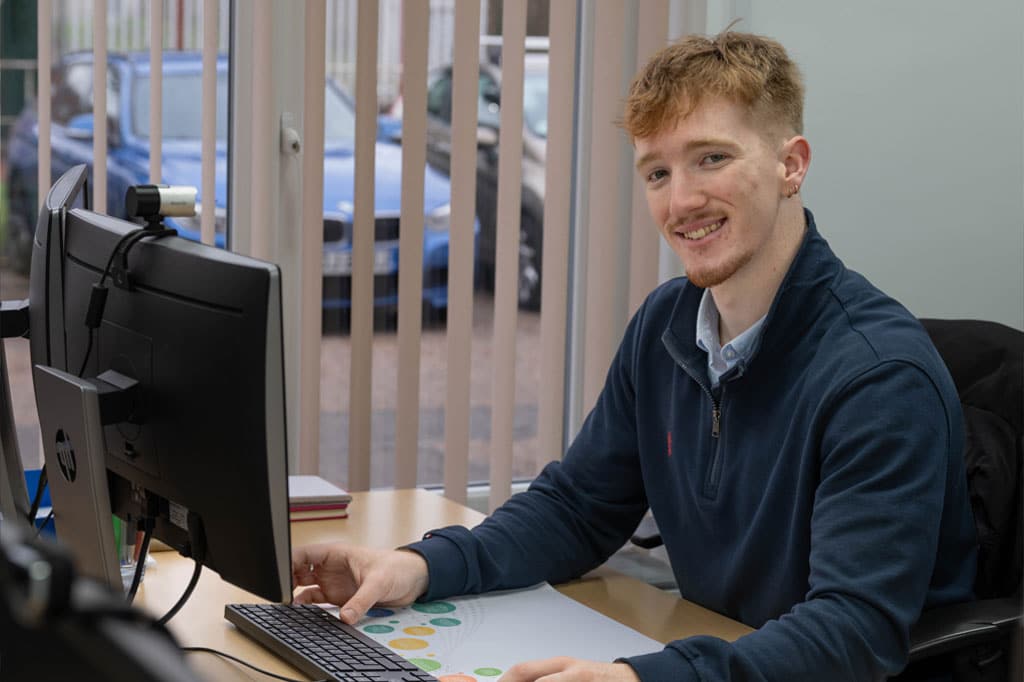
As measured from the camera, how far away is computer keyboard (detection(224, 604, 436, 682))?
126 cm

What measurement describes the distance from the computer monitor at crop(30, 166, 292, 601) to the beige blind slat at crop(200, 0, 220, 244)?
1.08 m

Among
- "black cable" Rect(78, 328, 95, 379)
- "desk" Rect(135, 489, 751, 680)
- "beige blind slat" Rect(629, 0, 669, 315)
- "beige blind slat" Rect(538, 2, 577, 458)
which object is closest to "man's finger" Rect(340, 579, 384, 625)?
"desk" Rect(135, 489, 751, 680)

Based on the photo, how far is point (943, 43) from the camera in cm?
251

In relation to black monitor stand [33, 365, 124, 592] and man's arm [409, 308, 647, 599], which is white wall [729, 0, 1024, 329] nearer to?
man's arm [409, 308, 647, 599]

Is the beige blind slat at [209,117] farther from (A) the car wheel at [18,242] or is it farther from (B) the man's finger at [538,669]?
(B) the man's finger at [538,669]

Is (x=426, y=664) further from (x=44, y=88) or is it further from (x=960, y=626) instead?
(x=44, y=88)

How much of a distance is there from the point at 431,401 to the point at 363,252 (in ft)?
1.17

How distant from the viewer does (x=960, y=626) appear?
1.46m

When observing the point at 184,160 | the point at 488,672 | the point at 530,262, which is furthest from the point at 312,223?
the point at 488,672

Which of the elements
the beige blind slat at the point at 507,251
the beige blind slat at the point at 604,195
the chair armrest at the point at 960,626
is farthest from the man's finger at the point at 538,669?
the beige blind slat at the point at 604,195

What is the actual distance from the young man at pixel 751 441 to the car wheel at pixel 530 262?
0.91m

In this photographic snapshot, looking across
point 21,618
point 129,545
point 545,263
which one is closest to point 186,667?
point 21,618

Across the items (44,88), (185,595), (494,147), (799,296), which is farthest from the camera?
(494,147)

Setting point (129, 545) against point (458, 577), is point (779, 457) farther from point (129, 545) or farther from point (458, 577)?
point (129, 545)
